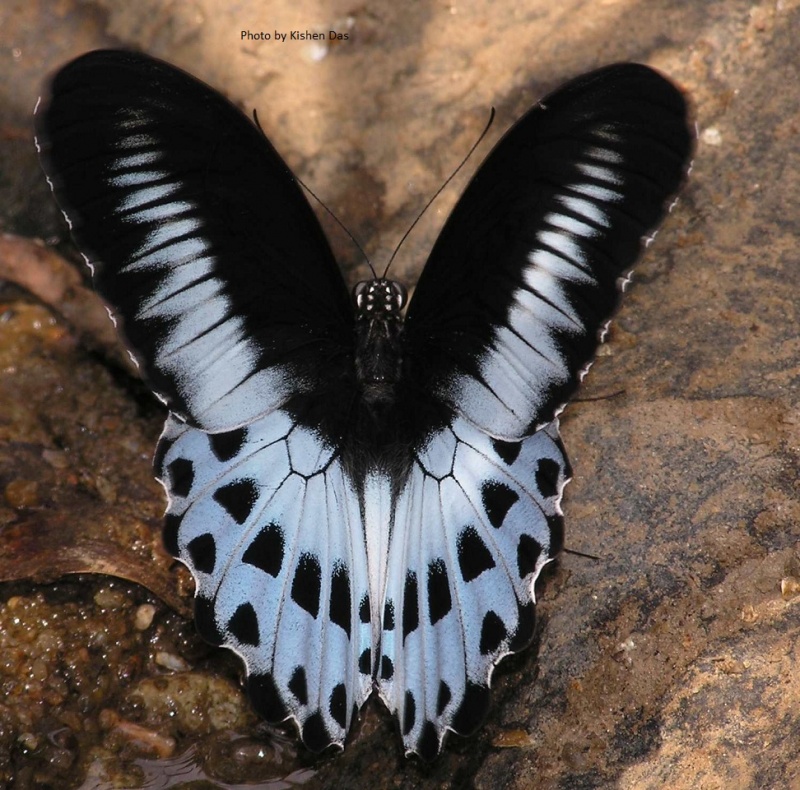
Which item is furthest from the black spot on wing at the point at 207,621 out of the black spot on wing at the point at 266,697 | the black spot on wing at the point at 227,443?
the black spot on wing at the point at 227,443

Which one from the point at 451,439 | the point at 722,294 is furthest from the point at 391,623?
the point at 722,294

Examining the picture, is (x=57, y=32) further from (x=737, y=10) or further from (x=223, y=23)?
(x=737, y=10)

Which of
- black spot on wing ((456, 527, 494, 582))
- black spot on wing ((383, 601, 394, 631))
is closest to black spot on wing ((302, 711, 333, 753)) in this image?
black spot on wing ((383, 601, 394, 631))

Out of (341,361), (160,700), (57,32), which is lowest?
(160,700)

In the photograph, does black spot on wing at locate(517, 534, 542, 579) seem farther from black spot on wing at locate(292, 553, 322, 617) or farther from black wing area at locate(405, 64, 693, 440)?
black spot on wing at locate(292, 553, 322, 617)

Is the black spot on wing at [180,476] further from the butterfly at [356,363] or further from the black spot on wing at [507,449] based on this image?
the black spot on wing at [507,449]

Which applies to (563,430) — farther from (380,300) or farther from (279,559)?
(279,559)

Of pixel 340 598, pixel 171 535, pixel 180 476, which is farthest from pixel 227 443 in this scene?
pixel 340 598
